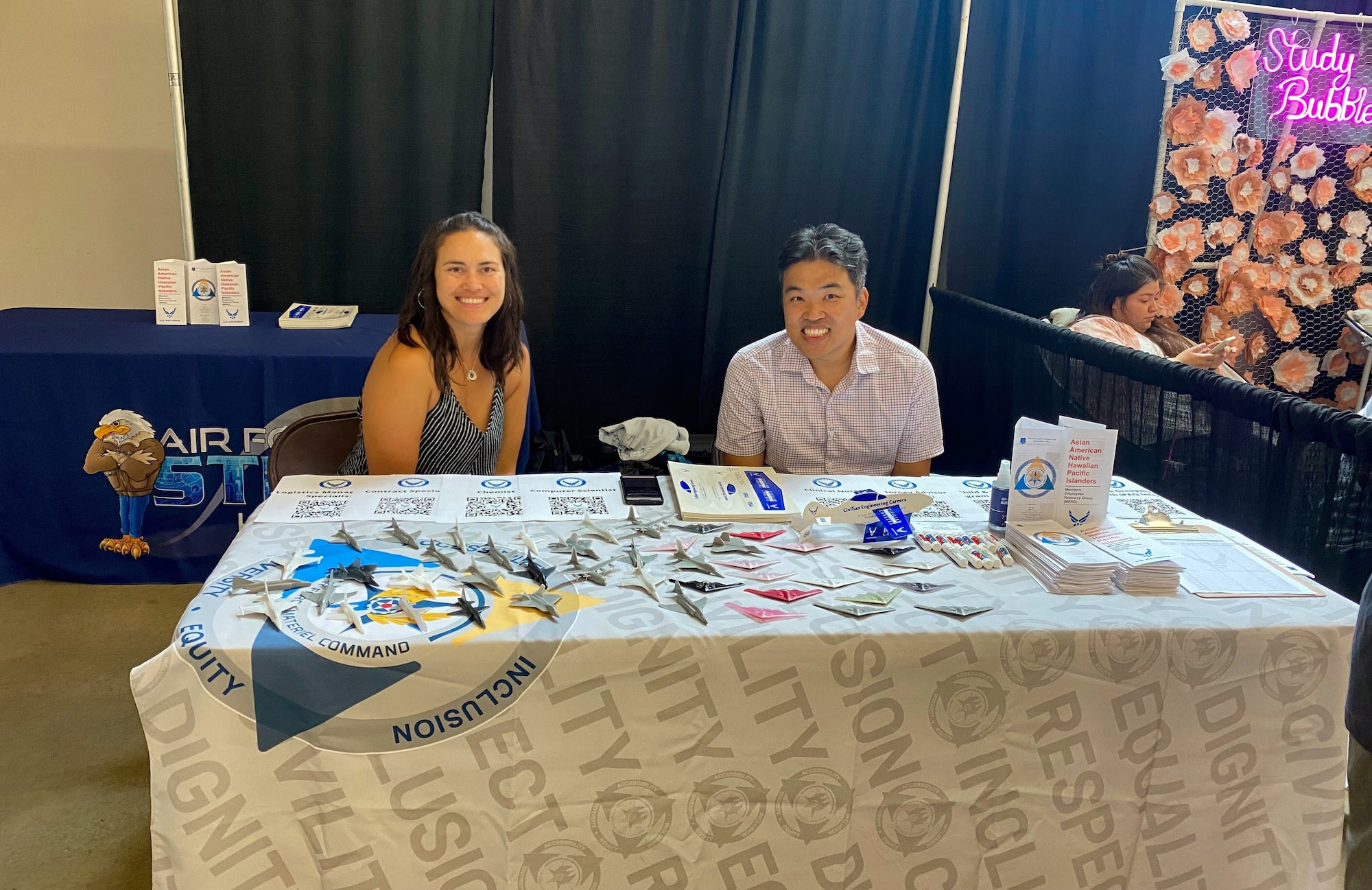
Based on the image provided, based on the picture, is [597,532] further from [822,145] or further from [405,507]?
[822,145]

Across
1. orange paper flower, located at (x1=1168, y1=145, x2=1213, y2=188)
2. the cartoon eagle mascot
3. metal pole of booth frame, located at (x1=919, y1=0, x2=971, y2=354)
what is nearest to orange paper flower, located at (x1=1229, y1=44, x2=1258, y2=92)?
orange paper flower, located at (x1=1168, y1=145, x2=1213, y2=188)

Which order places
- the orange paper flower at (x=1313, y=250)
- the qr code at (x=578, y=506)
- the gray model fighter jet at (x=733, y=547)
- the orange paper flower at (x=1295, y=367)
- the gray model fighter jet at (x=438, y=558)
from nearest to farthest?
the gray model fighter jet at (x=438, y=558), the gray model fighter jet at (x=733, y=547), the qr code at (x=578, y=506), the orange paper flower at (x=1313, y=250), the orange paper flower at (x=1295, y=367)

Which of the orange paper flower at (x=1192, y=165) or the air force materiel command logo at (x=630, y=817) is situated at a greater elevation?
the orange paper flower at (x=1192, y=165)

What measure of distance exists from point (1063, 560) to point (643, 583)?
1.84 feet

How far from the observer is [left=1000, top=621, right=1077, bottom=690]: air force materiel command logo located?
Result: 114cm

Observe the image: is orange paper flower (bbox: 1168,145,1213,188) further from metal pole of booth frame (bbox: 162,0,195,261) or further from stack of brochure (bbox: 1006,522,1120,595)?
metal pole of booth frame (bbox: 162,0,195,261)

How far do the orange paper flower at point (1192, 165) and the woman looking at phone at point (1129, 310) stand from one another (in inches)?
29.2

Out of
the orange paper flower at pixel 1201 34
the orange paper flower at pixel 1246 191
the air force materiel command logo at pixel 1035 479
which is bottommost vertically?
the air force materiel command logo at pixel 1035 479

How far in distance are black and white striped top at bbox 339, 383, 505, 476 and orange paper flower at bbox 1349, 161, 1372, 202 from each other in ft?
11.0

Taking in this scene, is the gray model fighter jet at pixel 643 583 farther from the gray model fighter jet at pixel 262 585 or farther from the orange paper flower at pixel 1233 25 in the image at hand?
the orange paper flower at pixel 1233 25

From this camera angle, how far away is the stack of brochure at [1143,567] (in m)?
1.27

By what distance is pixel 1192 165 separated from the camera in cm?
347

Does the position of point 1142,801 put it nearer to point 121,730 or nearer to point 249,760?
point 249,760

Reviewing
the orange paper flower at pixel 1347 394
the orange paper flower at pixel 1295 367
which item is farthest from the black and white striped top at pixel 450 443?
the orange paper flower at pixel 1347 394
